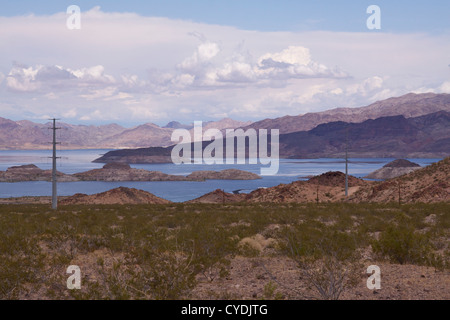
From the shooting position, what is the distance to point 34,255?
50.6 feet

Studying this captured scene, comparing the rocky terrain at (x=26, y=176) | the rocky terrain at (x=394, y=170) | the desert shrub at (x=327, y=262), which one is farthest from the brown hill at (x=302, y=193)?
the rocky terrain at (x=26, y=176)

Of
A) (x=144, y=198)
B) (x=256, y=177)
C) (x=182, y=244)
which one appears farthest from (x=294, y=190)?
(x=256, y=177)

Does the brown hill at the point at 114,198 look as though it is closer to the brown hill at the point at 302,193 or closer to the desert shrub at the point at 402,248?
the brown hill at the point at 302,193

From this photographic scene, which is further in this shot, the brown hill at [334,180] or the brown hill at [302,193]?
the brown hill at [334,180]

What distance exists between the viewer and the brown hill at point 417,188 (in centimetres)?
4867

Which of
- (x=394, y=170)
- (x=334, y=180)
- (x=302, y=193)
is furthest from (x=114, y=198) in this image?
(x=394, y=170)

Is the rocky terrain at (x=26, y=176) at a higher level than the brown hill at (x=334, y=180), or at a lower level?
lower

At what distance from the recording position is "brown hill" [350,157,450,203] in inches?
1916

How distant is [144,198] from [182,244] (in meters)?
66.2

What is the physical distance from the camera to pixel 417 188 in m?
55.6
